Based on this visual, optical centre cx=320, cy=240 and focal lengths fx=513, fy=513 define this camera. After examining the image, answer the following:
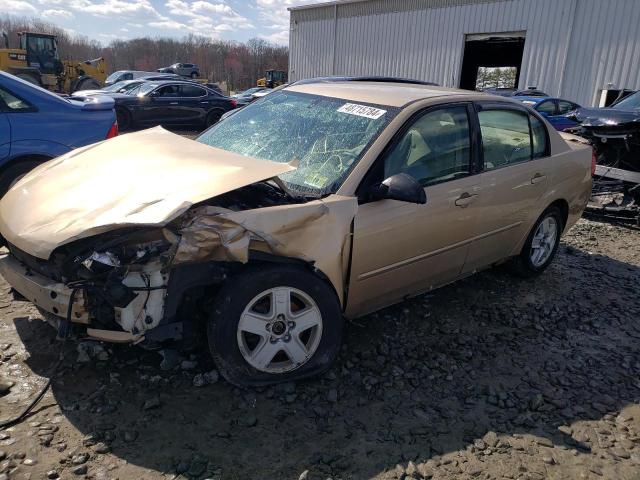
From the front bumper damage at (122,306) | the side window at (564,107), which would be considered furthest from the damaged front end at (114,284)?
the side window at (564,107)

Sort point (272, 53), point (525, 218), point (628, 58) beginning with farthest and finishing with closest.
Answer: point (272, 53)
point (628, 58)
point (525, 218)

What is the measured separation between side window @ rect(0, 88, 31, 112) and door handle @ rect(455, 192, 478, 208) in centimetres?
423

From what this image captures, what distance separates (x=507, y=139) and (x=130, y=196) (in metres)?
2.90

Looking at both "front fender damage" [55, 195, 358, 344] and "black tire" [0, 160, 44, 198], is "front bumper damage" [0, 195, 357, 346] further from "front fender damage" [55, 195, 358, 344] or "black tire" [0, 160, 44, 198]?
"black tire" [0, 160, 44, 198]

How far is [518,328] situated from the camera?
3908 millimetres

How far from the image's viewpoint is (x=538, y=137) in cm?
445


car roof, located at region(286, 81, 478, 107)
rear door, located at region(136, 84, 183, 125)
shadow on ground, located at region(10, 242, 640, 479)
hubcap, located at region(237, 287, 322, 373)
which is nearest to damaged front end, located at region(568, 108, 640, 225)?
shadow on ground, located at region(10, 242, 640, 479)

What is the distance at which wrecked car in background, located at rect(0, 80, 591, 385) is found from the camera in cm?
258

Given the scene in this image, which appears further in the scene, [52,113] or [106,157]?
[52,113]

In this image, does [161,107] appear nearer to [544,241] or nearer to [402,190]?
[544,241]

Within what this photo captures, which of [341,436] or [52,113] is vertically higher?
[52,113]

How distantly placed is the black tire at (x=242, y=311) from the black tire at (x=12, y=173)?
3.31m

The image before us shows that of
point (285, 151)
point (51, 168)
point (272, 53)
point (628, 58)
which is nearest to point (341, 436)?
point (285, 151)

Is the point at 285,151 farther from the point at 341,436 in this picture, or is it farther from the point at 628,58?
the point at 628,58
